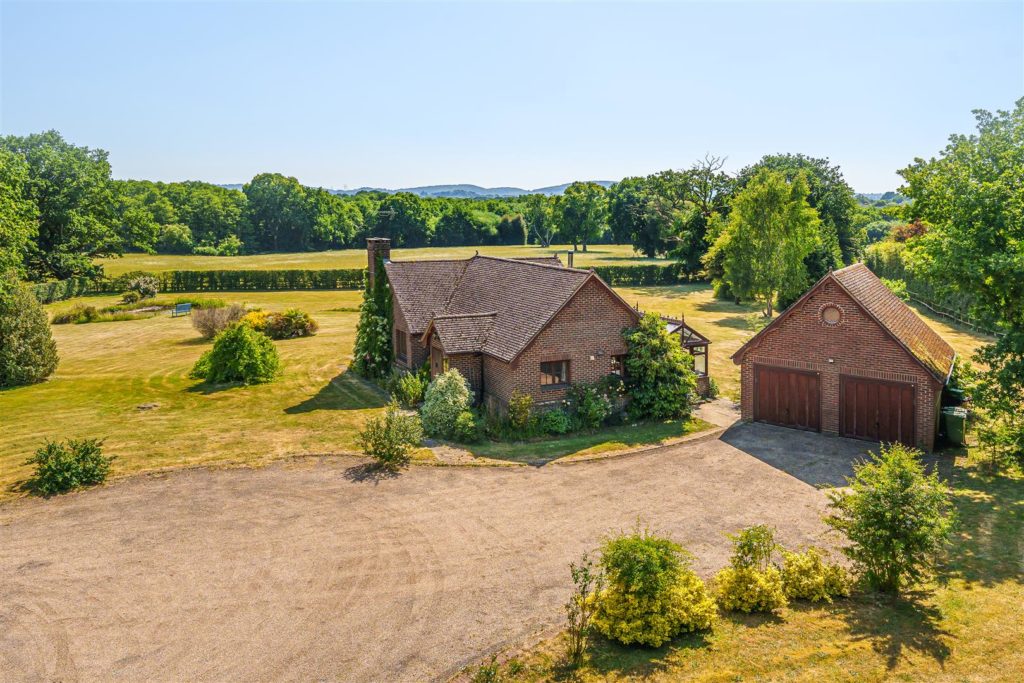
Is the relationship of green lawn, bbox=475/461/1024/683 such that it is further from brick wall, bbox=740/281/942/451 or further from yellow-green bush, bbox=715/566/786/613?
brick wall, bbox=740/281/942/451

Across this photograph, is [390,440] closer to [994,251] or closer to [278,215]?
[994,251]

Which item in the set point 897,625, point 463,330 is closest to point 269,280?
point 463,330

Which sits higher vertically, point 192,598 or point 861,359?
Answer: point 861,359

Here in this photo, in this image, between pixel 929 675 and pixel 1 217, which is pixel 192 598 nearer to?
pixel 929 675

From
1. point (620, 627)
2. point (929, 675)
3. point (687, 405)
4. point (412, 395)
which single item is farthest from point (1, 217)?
point (929, 675)

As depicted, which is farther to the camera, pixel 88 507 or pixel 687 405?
pixel 687 405

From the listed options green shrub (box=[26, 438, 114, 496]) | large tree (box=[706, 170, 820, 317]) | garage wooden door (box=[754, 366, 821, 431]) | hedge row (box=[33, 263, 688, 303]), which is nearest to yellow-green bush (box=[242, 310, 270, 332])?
green shrub (box=[26, 438, 114, 496])

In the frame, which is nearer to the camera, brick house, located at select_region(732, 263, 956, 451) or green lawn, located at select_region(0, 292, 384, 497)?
brick house, located at select_region(732, 263, 956, 451)
